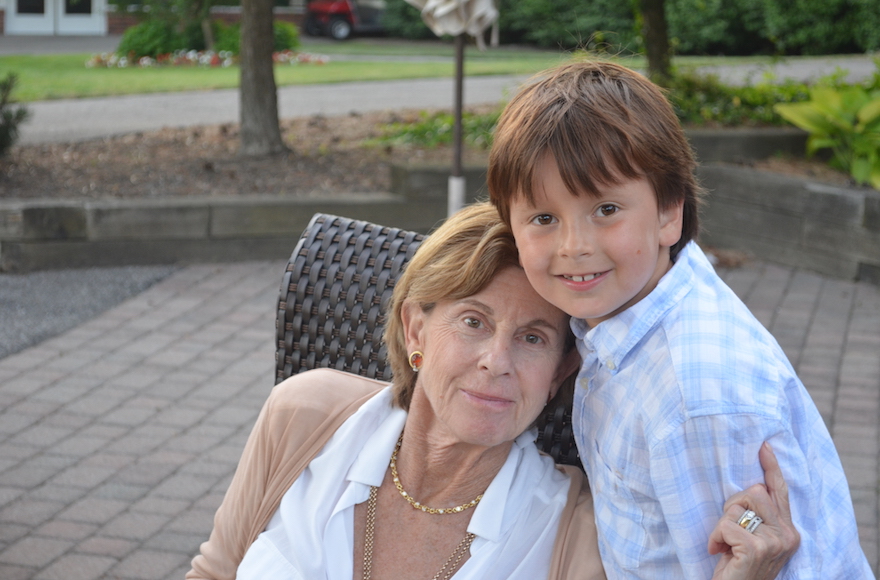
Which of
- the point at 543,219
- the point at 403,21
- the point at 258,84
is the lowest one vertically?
the point at 543,219

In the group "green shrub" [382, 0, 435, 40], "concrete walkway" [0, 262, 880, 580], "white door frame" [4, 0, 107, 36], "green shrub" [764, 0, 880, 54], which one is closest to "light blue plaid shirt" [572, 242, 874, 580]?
"concrete walkway" [0, 262, 880, 580]

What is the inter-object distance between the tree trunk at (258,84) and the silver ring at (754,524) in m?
7.13

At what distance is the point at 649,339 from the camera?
1706mm

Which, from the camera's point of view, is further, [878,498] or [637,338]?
[878,498]

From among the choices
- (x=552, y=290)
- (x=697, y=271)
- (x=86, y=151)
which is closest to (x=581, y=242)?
(x=552, y=290)

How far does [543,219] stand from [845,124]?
6.61 metres

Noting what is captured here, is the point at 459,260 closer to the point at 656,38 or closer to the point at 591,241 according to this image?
the point at 591,241

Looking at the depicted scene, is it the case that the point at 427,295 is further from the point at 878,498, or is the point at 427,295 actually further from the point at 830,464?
the point at 878,498

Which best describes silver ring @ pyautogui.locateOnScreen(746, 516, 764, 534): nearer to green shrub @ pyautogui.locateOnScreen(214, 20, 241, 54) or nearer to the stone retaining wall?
the stone retaining wall

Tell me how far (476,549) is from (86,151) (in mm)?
7970

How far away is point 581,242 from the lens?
5.46 ft

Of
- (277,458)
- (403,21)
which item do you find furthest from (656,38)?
(403,21)

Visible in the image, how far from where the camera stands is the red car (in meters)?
30.3

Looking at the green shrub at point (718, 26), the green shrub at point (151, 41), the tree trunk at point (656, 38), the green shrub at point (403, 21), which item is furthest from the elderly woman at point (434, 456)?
the green shrub at point (403, 21)
